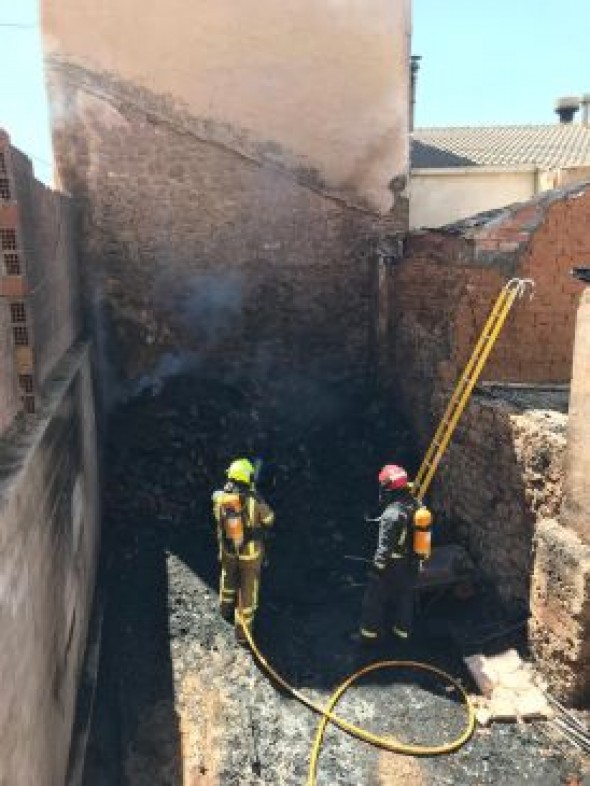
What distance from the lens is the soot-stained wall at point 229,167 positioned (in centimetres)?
862

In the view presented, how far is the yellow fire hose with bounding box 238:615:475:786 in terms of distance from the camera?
4.99 meters

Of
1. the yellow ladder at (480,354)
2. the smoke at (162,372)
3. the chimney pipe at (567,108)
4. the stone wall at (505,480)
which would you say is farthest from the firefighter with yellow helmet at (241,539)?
the chimney pipe at (567,108)

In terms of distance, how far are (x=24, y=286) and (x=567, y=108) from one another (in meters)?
20.0

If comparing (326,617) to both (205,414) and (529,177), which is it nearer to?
(205,414)

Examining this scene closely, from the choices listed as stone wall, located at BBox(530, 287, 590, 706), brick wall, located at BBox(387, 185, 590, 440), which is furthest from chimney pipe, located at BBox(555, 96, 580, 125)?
stone wall, located at BBox(530, 287, 590, 706)

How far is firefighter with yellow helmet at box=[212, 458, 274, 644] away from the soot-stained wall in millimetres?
3514

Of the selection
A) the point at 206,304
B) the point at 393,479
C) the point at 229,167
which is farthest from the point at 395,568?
the point at 229,167

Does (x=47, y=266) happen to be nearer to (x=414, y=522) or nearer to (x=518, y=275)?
(x=414, y=522)

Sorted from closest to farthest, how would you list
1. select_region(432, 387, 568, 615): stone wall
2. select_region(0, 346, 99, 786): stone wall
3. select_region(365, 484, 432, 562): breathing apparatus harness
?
select_region(0, 346, 99, 786): stone wall → select_region(432, 387, 568, 615): stone wall → select_region(365, 484, 432, 562): breathing apparatus harness

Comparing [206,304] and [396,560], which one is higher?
[206,304]

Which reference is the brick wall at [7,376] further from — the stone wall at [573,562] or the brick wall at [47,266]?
the stone wall at [573,562]

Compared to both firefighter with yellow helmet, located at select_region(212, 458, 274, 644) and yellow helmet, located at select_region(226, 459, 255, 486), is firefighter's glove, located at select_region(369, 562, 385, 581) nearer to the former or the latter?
firefighter with yellow helmet, located at select_region(212, 458, 274, 644)

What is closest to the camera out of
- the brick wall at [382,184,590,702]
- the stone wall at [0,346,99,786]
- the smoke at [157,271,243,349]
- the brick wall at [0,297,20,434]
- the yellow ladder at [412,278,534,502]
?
the stone wall at [0,346,99,786]

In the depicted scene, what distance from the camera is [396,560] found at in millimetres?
6188
